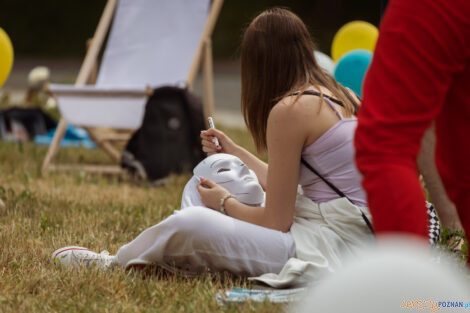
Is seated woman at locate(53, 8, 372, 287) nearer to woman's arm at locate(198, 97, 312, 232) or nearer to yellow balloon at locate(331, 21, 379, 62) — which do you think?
woman's arm at locate(198, 97, 312, 232)

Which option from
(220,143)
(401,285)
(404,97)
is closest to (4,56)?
(220,143)

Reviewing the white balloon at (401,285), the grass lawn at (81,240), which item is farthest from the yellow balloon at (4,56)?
the white balloon at (401,285)

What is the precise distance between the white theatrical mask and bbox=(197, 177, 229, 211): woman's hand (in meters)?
0.03

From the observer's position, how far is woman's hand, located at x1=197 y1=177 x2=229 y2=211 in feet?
7.75

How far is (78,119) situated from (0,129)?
139 cm

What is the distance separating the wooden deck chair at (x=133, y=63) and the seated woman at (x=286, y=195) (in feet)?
7.38

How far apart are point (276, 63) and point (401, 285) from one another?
1.21 m

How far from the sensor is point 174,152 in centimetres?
436

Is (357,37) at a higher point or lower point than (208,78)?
higher

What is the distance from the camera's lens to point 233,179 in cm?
241

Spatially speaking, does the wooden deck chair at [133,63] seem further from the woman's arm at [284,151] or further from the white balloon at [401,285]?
the white balloon at [401,285]

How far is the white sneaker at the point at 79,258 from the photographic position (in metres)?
2.42

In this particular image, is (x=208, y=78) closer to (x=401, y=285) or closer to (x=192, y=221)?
(x=192, y=221)

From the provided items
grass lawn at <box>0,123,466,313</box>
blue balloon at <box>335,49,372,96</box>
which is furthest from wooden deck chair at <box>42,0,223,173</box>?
blue balloon at <box>335,49,372,96</box>
